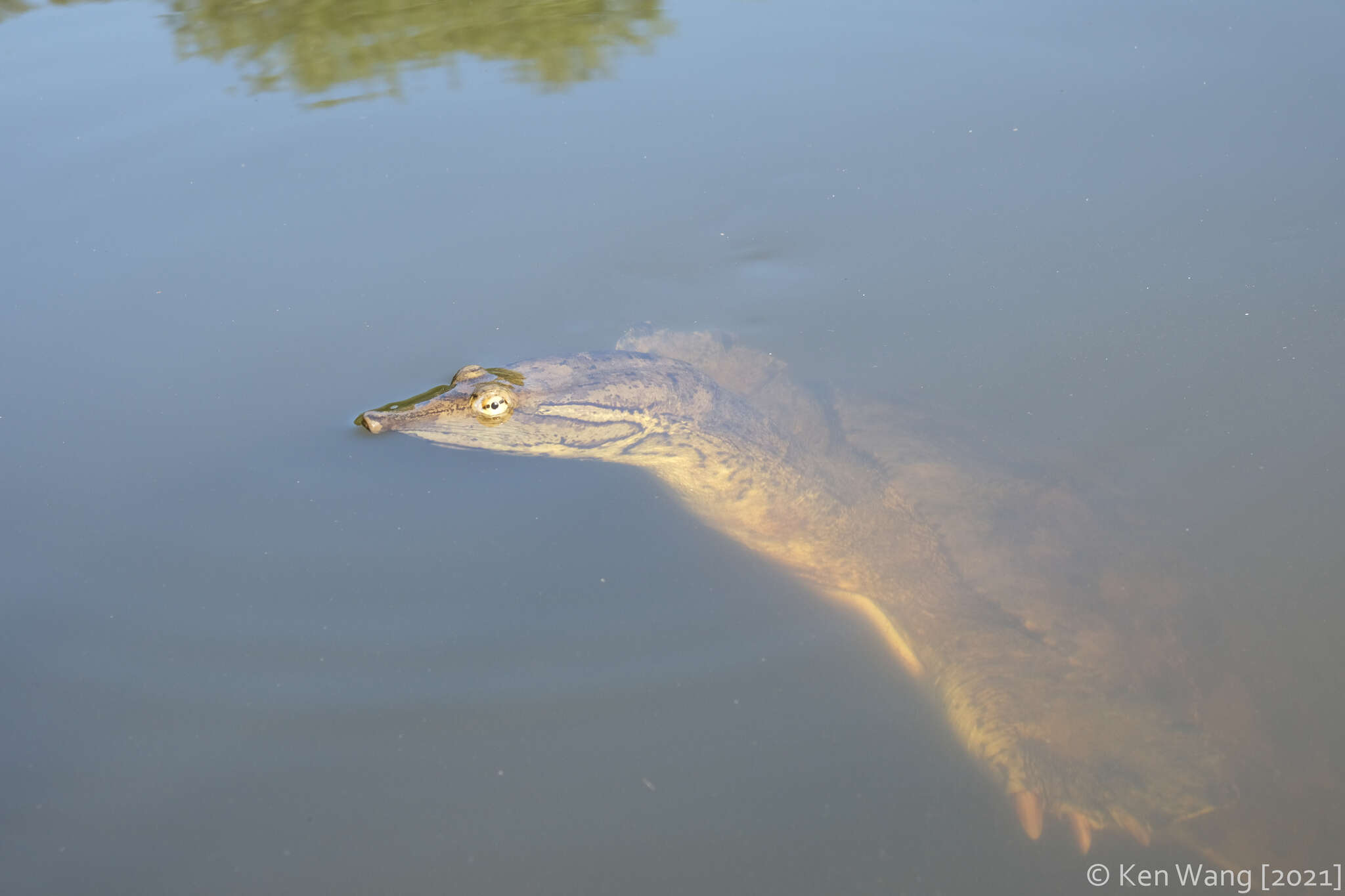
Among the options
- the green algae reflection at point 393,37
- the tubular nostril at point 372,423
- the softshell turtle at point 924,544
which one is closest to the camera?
the softshell turtle at point 924,544

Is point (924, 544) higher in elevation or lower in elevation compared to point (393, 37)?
lower

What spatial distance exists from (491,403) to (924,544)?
2034 millimetres

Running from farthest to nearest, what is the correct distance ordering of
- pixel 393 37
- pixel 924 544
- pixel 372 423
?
pixel 393 37
pixel 372 423
pixel 924 544

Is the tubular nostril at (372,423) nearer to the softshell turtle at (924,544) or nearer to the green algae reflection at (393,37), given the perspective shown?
the softshell turtle at (924,544)

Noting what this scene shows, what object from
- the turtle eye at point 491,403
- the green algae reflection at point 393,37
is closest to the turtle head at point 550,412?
the turtle eye at point 491,403

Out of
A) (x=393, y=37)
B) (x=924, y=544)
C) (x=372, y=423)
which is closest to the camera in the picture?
(x=924, y=544)

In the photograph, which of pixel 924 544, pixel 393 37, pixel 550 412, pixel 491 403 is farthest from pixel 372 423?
pixel 393 37

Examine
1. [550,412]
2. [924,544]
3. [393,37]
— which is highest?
[393,37]

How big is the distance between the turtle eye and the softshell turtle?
0.01 m

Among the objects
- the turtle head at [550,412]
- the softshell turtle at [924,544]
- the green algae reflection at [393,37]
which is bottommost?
the softshell turtle at [924,544]

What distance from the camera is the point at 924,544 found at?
3.60 meters

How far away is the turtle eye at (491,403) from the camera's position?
12.2 ft

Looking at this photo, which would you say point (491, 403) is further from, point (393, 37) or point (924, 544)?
point (393, 37)

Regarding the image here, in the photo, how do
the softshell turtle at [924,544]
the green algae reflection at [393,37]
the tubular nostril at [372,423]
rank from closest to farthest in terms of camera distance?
1. the softshell turtle at [924,544]
2. the tubular nostril at [372,423]
3. the green algae reflection at [393,37]
